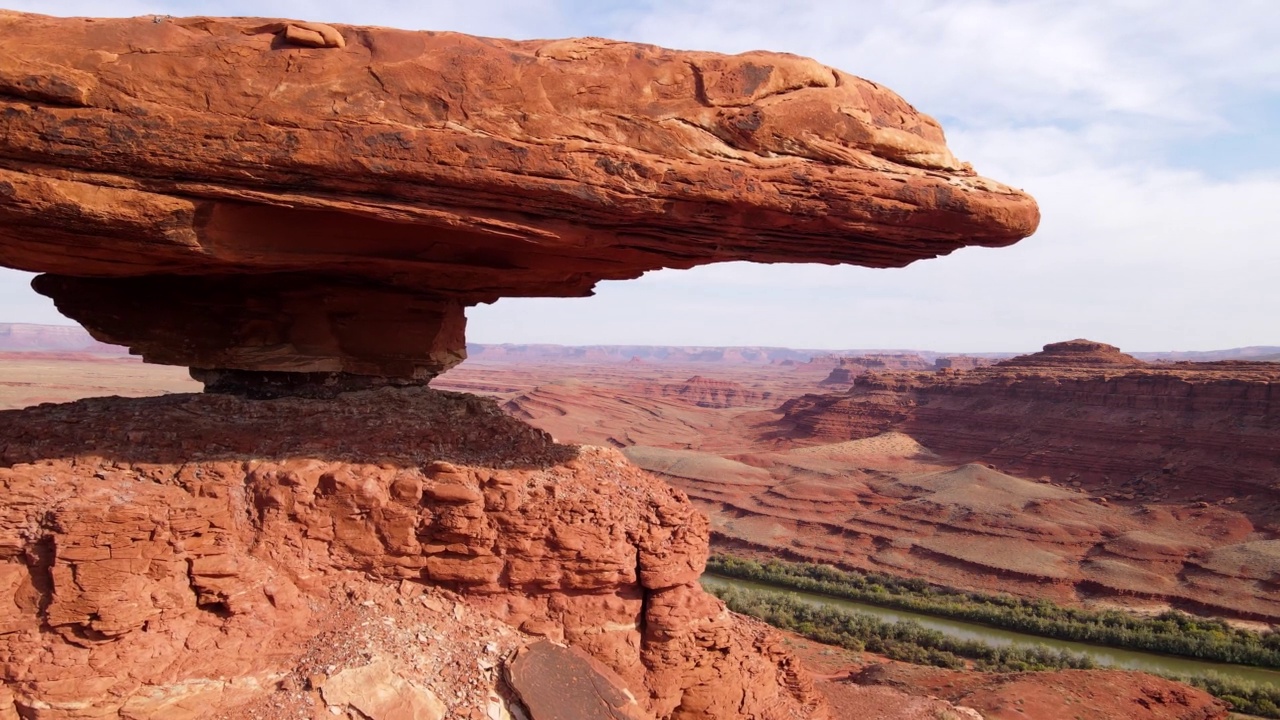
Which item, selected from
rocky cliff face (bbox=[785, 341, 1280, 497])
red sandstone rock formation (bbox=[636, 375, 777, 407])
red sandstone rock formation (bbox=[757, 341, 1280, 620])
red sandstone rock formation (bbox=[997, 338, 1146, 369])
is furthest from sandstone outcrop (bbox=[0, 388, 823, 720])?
red sandstone rock formation (bbox=[636, 375, 777, 407])

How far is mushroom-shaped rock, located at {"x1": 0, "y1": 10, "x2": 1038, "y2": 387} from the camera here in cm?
737

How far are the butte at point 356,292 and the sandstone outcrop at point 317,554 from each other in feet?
0.10

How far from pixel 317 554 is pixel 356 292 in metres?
3.59

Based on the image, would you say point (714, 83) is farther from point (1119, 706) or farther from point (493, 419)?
point (1119, 706)

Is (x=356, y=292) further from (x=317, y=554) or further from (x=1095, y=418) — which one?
(x=1095, y=418)

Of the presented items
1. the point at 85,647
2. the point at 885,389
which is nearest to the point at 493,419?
the point at 85,647

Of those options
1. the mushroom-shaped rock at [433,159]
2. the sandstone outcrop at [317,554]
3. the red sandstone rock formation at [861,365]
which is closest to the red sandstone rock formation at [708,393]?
the red sandstone rock formation at [861,365]

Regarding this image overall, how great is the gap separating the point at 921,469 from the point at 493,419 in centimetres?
4719

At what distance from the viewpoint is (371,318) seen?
424 inches

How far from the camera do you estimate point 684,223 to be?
8.49 metres

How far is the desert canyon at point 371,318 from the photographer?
731 centimetres

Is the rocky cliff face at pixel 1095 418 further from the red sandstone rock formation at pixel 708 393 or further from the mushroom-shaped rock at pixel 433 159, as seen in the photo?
the red sandstone rock formation at pixel 708 393

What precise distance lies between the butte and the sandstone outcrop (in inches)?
1.2

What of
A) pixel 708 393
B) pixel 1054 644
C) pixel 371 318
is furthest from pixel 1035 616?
pixel 708 393
